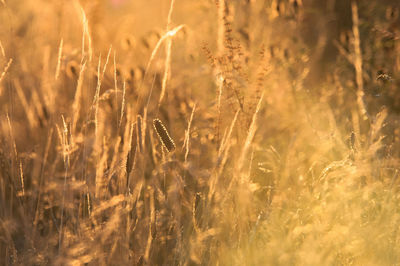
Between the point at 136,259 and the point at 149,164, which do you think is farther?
the point at 149,164

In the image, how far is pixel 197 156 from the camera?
2201 millimetres

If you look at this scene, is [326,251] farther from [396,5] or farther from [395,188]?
[396,5]

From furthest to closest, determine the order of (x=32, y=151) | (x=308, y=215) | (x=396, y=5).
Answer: (x=396, y=5)
(x=32, y=151)
(x=308, y=215)

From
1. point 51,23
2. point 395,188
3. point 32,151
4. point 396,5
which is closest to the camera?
point 395,188

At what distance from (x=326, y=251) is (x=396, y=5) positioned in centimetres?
212

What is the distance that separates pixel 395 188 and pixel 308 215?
38 cm

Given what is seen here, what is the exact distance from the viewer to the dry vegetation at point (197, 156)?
1.84m

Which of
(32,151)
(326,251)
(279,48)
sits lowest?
(326,251)

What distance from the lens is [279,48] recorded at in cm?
291

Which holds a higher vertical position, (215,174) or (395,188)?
(215,174)

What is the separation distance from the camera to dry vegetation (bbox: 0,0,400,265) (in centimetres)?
184

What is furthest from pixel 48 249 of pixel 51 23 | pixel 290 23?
pixel 290 23

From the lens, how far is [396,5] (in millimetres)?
3527

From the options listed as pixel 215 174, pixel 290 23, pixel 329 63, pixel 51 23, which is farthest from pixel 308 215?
pixel 329 63
